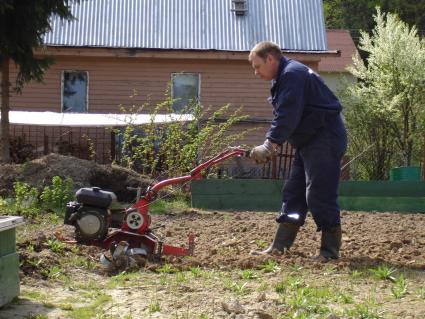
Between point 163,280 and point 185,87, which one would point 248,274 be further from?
point 185,87

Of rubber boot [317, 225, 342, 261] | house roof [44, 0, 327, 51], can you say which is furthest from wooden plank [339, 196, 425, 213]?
house roof [44, 0, 327, 51]

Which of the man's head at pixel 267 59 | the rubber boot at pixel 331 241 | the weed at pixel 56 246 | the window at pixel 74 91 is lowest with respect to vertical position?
the weed at pixel 56 246

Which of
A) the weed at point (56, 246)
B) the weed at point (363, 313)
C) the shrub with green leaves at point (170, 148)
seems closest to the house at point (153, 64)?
the shrub with green leaves at point (170, 148)

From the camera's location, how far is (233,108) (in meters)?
20.4

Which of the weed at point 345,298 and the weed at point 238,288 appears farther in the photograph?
the weed at point 238,288

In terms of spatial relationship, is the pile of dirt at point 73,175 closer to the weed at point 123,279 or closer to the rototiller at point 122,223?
the rototiller at point 122,223

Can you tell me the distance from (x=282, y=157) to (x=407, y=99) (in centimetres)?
520

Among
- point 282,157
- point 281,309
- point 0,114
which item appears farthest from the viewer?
point 282,157

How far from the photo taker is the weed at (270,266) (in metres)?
5.55

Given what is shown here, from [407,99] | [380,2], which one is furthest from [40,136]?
[380,2]

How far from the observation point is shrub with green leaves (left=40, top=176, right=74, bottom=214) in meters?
10.3

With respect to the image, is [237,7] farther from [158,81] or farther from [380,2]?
[380,2]

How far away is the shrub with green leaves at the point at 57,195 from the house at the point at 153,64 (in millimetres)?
9084

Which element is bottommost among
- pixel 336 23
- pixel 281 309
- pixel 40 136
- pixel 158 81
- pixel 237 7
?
pixel 281 309
